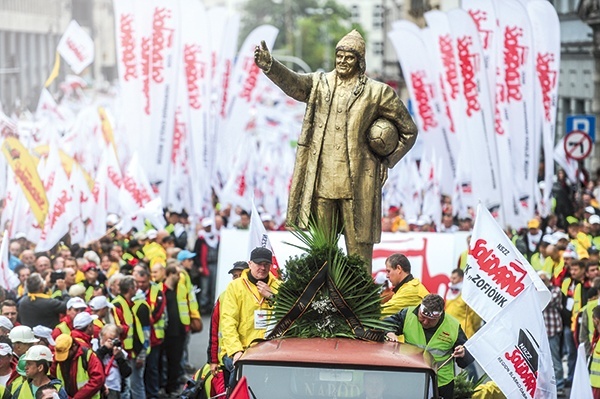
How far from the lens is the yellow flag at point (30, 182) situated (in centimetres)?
2128

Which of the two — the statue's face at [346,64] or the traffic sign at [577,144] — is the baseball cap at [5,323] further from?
the traffic sign at [577,144]

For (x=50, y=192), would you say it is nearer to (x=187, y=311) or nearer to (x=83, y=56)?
(x=187, y=311)

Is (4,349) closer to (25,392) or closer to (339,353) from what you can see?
(25,392)

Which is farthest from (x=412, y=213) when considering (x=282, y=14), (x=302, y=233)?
(x=282, y=14)

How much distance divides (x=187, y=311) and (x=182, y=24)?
10576mm

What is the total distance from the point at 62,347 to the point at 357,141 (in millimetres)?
2965

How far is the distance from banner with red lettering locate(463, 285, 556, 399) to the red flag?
99.0 inches

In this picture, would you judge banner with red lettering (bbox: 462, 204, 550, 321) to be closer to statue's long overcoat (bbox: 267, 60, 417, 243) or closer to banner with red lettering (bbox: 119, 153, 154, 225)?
statue's long overcoat (bbox: 267, 60, 417, 243)

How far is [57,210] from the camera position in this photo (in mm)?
20359

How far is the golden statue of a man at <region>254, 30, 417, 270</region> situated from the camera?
12.2 metres

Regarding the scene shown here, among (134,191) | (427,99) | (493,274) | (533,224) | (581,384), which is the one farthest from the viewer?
(427,99)

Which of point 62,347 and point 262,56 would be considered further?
point 62,347

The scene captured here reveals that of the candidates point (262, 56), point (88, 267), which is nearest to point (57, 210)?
point (88, 267)

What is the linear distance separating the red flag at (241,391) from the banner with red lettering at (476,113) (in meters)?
15.5
